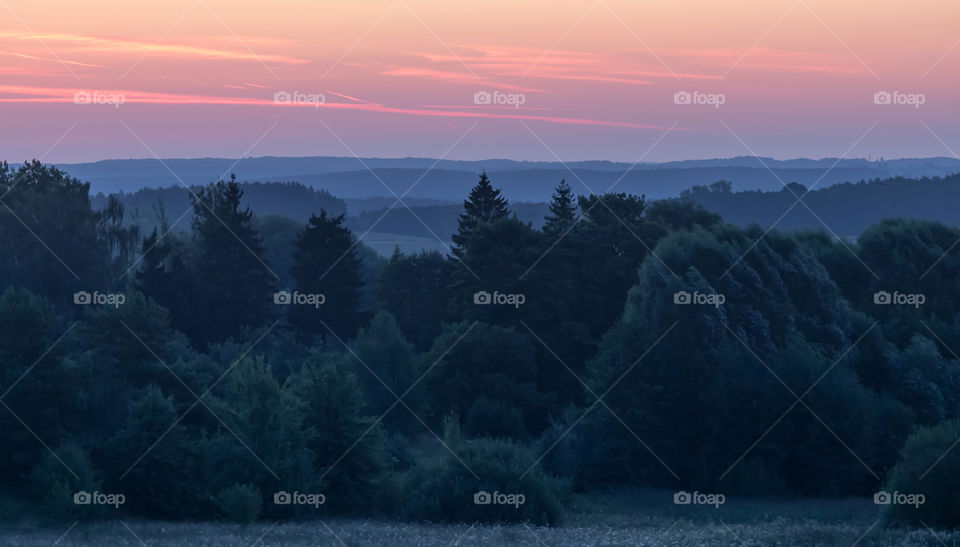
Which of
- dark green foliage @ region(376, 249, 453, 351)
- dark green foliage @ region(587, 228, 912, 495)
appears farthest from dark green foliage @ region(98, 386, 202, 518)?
dark green foliage @ region(376, 249, 453, 351)

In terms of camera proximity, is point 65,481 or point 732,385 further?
point 732,385

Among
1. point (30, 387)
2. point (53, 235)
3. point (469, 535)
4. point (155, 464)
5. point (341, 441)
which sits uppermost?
point (53, 235)

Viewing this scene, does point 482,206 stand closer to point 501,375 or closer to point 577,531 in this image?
point 501,375

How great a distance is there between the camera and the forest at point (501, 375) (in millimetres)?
34750

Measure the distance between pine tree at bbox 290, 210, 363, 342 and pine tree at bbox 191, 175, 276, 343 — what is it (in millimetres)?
2447

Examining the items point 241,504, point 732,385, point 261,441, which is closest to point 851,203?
point 732,385

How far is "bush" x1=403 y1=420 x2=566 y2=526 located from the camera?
30797 mm

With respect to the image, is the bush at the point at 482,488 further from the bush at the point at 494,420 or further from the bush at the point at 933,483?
the bush at the point at 494,420

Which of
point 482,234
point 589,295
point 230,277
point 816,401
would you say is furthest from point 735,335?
point 230,277

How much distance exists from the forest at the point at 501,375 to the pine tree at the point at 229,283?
0.64ft

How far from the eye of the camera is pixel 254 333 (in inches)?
2665

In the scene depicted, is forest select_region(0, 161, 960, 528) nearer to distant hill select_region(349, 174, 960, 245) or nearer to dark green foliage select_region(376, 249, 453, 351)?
dark green foliage select_region(376, 249, 453, 351)

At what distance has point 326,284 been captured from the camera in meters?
72.9

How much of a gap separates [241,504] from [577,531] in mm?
11375
